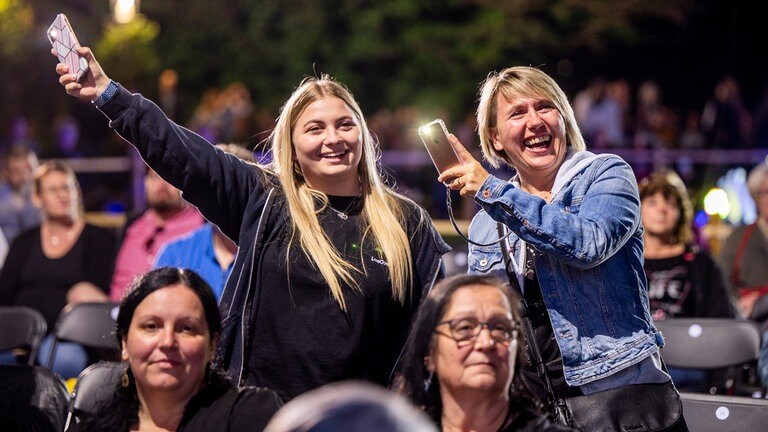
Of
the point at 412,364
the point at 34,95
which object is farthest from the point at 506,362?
the point at 34,95

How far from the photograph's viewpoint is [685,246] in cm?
580

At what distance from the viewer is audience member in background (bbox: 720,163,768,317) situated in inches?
270

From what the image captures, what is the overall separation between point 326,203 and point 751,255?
13.9ft

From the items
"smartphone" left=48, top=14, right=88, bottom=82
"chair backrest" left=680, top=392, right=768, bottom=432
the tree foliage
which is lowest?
"chair backrest" left=680, top=392, right=768, bottom=432

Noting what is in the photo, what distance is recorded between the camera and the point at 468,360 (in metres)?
2.51

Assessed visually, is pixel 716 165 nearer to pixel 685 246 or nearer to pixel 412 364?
pixel 685 246

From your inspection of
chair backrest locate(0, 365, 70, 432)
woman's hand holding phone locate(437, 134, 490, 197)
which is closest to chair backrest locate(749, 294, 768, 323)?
woman's hand holding phone locate(437, 134, 490, 197)

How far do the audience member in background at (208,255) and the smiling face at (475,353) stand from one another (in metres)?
2.25

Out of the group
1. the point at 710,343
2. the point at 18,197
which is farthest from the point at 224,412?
the point at 18,197

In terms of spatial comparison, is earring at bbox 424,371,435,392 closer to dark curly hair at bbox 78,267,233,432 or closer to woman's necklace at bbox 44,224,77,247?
dark curly hair at bbox 78,267,233,432

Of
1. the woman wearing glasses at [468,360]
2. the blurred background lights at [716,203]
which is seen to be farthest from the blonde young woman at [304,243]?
the blurred background lights at [716,203]

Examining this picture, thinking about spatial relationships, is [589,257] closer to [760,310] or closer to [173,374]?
[173,374]

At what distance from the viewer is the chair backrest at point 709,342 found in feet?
17.0

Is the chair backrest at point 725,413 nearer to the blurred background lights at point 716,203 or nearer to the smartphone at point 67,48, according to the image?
the smartphone at point 67,48
